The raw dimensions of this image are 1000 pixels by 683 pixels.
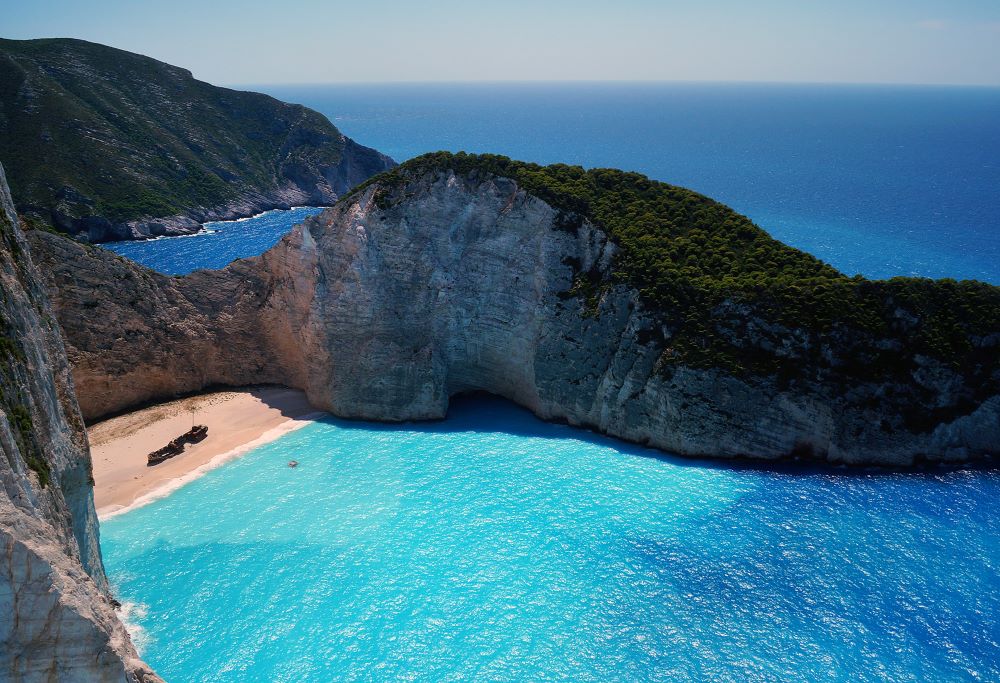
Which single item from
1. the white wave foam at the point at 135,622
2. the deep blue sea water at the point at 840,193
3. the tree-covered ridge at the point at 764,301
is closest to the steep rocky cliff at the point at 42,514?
the white wave foam at the point at 135,622

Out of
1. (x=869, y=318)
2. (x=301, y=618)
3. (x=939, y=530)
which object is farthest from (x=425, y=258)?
(x=939, y=530)

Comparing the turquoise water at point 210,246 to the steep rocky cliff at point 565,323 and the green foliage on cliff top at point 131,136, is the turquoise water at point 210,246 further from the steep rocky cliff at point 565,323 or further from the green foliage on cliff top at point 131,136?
the steep rocky cliff at point 565,323

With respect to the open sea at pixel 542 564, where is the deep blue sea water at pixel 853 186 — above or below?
above

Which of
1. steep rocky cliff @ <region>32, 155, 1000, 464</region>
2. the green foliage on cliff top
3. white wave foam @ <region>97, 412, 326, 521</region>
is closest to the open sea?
white wave foam @ <region>97, 412, 326, 521</region>

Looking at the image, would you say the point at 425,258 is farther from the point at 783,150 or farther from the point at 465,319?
the point at 783,150

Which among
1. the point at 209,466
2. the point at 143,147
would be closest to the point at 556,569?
the point at 209,466

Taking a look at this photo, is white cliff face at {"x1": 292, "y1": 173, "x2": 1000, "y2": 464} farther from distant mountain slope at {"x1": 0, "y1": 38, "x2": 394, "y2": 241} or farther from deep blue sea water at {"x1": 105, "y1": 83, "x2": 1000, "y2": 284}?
distant mountain slope at {"x1": 0, "y1": 38, "x2": 394, "y2": 241}
